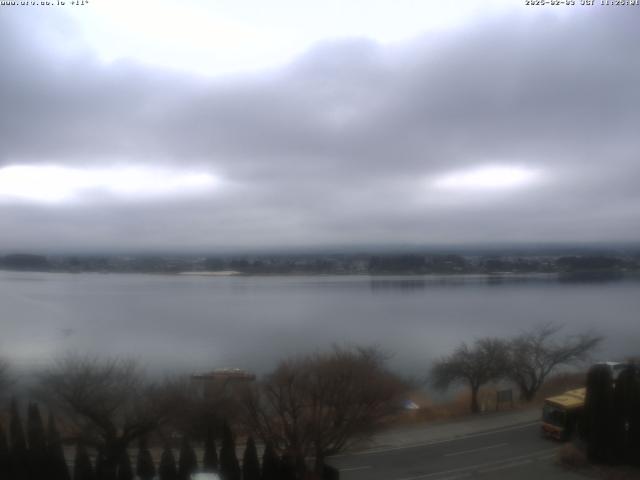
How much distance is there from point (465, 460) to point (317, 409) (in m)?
1.87

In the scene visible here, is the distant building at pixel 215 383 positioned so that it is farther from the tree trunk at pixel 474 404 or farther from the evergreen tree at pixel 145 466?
the tree trunk at pixel 474 404

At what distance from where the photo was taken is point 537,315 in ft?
65.3

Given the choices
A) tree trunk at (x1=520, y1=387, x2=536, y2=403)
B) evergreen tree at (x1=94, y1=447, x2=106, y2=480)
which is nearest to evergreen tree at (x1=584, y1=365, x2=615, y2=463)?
tree trunk at (x1=520, y1=387, x2=536, y2=403)

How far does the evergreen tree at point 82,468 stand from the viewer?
187 inches

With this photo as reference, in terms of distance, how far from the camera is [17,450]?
15.6 feet

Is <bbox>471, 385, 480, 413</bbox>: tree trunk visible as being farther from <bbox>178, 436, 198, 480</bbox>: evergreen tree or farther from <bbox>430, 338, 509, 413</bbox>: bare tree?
<bbox>178, 436, 198, 480</bbox>: evergreen tree

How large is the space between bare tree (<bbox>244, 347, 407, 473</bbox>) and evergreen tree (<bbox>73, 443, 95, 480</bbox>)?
1.62 meters

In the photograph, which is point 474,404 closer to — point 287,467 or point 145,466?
point 287,467

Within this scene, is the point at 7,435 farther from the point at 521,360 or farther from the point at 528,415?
the point at 521,360

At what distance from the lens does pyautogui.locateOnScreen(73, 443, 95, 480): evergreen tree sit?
15.6 ft

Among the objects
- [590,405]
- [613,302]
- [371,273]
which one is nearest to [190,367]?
[590,405]

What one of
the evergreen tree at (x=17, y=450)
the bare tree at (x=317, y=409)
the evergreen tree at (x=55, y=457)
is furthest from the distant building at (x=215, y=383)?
the evergreen tree at (x=17, y=450)

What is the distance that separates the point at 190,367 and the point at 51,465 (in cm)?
574

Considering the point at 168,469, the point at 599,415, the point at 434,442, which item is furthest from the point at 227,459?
the point at 599,415
